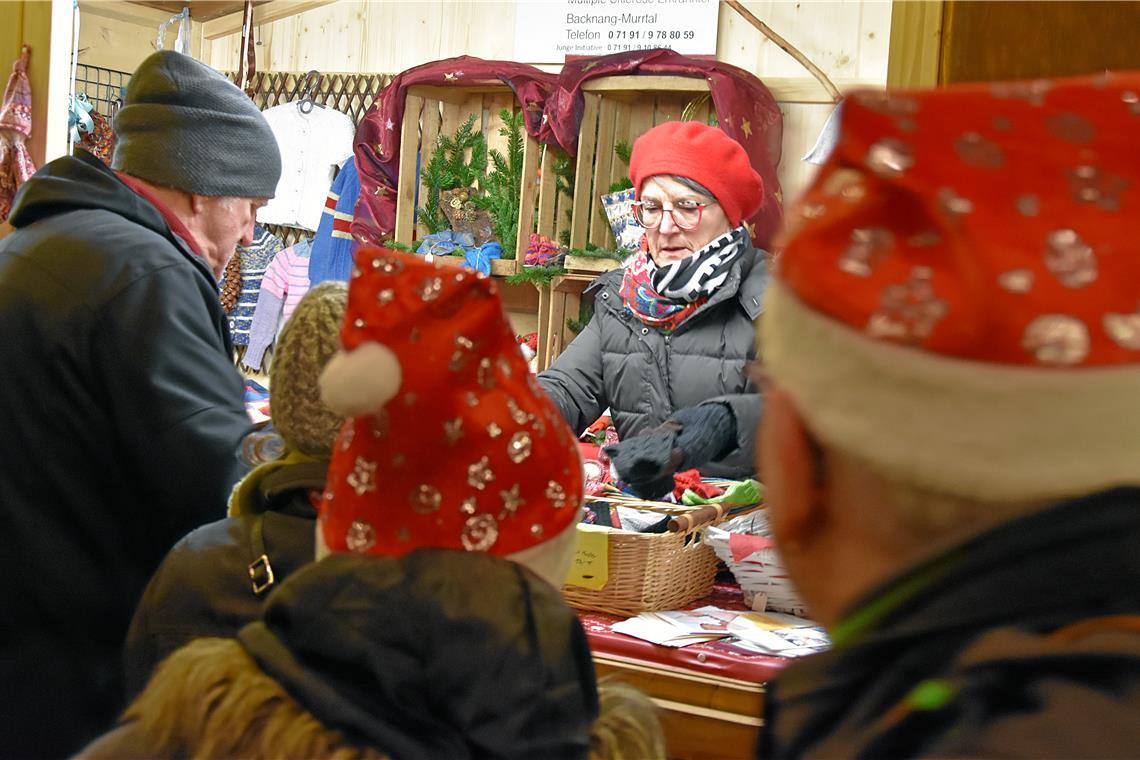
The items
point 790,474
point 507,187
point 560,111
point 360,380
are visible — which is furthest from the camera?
point 507,187

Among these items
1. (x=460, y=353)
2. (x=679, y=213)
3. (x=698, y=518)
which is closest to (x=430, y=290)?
(x=460, y=353)

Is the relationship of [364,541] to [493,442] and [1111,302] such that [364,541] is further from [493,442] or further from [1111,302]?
[1111,302]

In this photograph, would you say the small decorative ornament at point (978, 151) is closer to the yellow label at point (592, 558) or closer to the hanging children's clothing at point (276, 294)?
the yellow label at point (592, 558)

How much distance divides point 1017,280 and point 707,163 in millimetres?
2494

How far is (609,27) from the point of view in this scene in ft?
14.9

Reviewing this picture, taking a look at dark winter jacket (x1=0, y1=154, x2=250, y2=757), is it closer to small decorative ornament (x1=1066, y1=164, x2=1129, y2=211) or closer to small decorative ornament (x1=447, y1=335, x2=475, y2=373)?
small decorative ornament (x1=447, y1=335, x2=475, y2=373)

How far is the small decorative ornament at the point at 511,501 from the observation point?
109 cm

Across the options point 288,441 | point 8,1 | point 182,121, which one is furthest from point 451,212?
point 288,441

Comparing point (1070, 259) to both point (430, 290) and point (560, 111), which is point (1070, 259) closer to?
point (430, 290)

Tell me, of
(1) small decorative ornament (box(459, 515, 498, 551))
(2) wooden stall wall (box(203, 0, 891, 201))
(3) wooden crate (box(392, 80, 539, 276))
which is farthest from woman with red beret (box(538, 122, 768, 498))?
(1) small decorative ornament (box(459, 515, 498, 551))

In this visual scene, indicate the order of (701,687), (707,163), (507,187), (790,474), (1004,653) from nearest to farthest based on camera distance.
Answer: (1004,653), (790,474), (701,687), (707,163), (507,187)

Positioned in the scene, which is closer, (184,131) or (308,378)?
(308,378)

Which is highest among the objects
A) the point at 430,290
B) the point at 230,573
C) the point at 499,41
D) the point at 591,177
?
the point at 499,41

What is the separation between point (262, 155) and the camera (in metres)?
2.30
